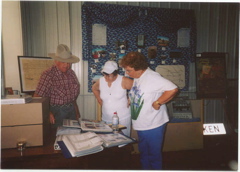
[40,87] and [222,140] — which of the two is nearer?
[40,87]

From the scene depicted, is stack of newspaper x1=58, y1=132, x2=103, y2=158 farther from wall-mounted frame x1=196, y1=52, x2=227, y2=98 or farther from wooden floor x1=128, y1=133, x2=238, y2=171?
wall-mounted frame x1=196, y1=52, x2=227, y2=98

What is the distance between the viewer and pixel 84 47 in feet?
10.4

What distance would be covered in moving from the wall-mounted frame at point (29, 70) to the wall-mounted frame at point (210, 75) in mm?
2928

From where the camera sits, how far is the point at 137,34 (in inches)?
132

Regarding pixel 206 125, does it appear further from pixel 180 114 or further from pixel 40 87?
pixel 40 87

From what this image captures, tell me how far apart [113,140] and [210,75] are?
9.33 feet

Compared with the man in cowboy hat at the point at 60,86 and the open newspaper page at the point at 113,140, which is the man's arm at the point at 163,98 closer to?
the open newspaper page at the point at 113,140

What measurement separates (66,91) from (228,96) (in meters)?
3.15

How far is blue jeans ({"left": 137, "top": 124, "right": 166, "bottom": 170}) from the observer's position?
1799 millimetres

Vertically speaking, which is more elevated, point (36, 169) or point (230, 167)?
point (36, 169)

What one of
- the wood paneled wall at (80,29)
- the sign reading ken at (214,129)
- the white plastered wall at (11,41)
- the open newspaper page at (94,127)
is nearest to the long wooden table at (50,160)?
the open newspaper page at (94,127)

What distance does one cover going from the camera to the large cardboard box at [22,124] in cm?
129

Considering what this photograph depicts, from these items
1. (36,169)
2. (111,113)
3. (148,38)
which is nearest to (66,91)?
(111,113)

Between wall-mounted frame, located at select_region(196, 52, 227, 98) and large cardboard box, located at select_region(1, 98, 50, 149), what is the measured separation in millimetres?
2971
